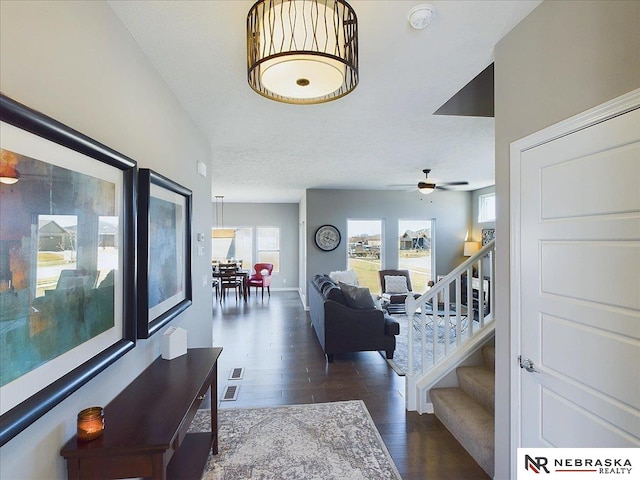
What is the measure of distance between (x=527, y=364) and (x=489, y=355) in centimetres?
132

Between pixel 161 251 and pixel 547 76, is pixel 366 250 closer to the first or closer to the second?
pixel 161 251

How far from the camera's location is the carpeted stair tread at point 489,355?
2.88 metres

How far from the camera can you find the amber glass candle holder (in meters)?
1.25

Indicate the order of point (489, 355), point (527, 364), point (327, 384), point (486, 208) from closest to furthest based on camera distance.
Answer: point (527, 364) < point (489, 355) < point (327, 384) < point (486, 208)

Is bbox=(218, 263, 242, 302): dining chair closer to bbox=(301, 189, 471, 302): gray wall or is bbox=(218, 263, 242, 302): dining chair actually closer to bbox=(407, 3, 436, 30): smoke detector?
bbox=(301, 189, 471, 302): gray wall

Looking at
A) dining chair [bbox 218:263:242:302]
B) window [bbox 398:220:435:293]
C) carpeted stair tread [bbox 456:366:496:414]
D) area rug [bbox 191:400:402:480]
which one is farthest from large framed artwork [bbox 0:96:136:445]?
window [bbox 398:220:435:293]

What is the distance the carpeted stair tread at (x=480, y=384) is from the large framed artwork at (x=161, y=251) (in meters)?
2.36

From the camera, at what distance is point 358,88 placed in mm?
2438

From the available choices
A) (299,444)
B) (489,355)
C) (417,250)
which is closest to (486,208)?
(417,250)

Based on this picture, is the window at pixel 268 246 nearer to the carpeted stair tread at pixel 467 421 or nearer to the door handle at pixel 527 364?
the carpeted stair tread at pixel 467 421

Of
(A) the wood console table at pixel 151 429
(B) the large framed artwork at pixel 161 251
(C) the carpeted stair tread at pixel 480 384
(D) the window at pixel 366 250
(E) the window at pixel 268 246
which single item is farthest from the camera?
(E) the window at pixel 268 246

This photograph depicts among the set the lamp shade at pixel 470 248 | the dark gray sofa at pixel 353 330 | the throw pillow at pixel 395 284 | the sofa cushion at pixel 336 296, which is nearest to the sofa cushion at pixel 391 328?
the dark gray sofa at pixel 353 330

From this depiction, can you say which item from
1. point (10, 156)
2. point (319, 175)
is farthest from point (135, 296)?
point (319, 175)

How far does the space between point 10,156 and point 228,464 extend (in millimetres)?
2230
